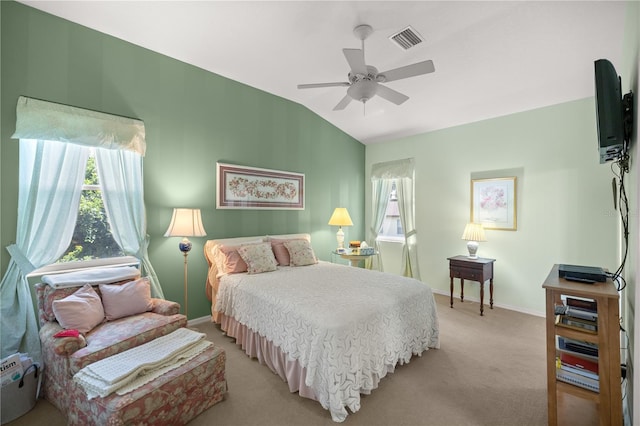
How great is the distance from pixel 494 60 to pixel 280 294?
3.20m

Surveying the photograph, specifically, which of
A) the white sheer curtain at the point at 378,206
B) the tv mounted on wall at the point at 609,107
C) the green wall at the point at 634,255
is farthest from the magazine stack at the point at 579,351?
the white sheer curtain at the point at 378,206

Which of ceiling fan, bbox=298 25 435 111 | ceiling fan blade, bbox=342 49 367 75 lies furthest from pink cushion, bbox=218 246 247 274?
ceiling fan blade, bbox=342 49 367 75

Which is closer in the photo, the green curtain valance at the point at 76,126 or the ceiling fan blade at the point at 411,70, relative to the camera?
the ceiling fan blade at the point at 411,70

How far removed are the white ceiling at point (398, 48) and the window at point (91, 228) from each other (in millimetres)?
1471

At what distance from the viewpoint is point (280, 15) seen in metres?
2.46

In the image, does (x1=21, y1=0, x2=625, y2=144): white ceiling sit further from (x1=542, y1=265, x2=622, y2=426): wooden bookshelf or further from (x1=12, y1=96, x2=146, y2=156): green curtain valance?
(x1=542, y1=265, x2=622, y2=426): wooden bookshelf

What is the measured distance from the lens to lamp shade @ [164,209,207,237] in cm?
293

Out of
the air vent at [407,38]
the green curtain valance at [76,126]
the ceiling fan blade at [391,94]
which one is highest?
the air vent at [407,38]

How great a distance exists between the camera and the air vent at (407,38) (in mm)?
2520

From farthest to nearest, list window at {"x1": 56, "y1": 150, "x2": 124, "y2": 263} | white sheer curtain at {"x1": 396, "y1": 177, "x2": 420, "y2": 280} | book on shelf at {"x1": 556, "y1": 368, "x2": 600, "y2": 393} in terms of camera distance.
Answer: white sheer curtain at {"x1": 396, "y1": 177, "x2": 420, "y2": 280}, window at {"x1": 56, "y1": 150, "x2": 124, "y2": 263}, book on shelf at {"x1": 556, "y1": 368, "x2": 600, "y2": 393}

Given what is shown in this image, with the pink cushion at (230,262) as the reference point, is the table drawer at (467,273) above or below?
below

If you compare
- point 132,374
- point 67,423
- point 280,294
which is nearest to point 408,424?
point 280,294

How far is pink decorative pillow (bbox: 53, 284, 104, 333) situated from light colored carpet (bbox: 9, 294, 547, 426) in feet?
1.90

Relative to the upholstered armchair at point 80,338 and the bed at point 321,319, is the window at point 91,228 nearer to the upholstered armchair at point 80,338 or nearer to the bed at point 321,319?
the upholstered armchair at point 80,338
